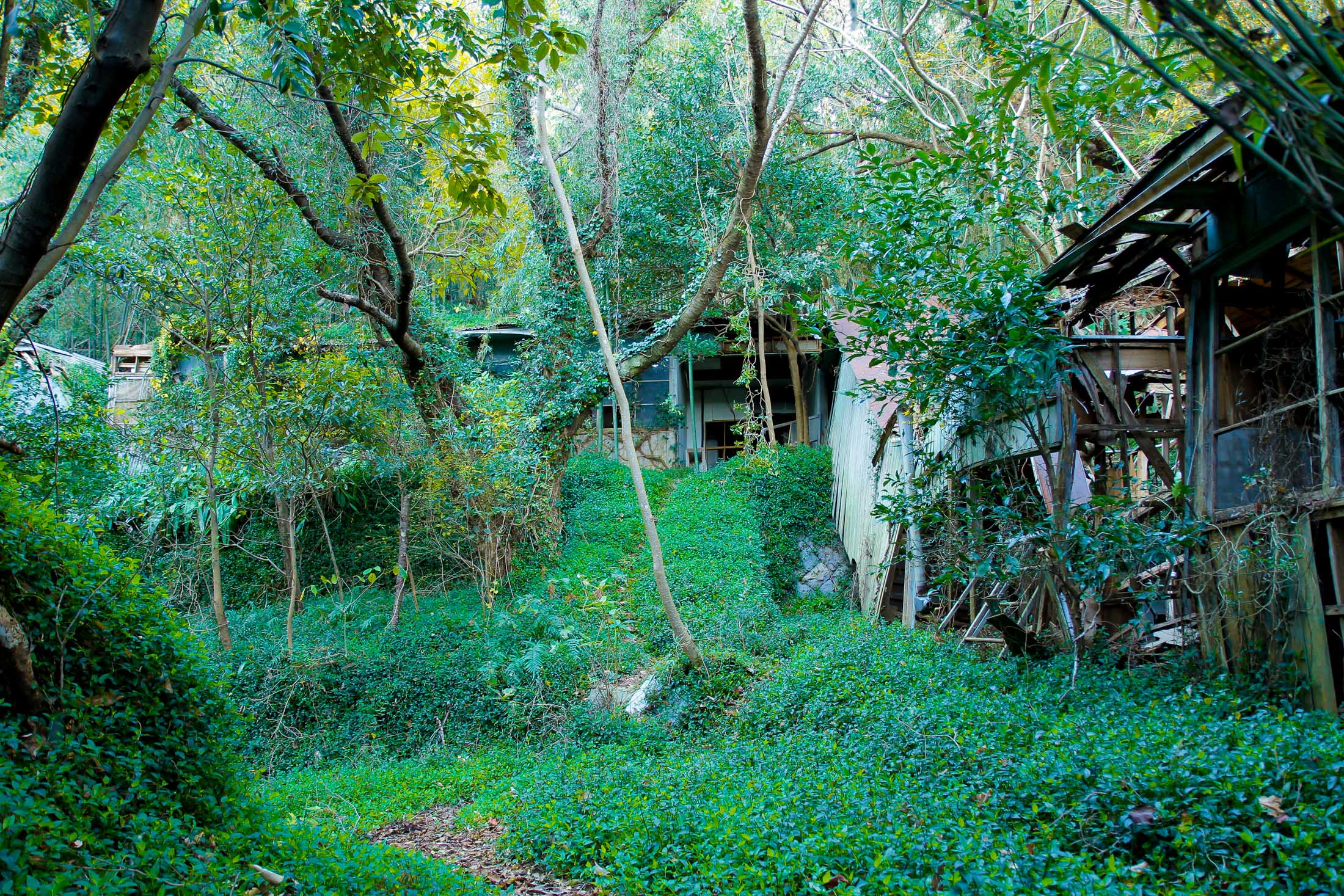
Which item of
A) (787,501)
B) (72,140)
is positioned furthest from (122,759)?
(787,501)

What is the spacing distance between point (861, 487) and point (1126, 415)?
5.85 metres

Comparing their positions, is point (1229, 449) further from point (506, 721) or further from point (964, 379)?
point (506, 721)

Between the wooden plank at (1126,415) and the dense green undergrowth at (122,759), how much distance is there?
5.77 m

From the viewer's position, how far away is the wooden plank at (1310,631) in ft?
14.8

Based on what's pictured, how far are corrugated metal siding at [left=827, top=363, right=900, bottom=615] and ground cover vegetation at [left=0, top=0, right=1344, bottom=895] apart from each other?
0.75 m

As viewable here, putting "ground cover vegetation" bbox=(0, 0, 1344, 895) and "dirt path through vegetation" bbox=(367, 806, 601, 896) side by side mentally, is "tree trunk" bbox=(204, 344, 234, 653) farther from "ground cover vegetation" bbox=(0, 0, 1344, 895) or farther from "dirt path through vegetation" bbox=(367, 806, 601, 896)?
"dirt path through vegetation" bbox=(367, 806, 601, 896)

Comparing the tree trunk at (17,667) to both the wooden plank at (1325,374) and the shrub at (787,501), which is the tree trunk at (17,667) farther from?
the shrub at (787,501)

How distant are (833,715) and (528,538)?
6890 millimetres

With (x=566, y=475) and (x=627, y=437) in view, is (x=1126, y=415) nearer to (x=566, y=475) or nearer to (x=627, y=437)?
(x=627, y=437)

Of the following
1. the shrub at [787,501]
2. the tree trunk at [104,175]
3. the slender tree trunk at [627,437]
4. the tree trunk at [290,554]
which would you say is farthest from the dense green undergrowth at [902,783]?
the shrub at [787,501]

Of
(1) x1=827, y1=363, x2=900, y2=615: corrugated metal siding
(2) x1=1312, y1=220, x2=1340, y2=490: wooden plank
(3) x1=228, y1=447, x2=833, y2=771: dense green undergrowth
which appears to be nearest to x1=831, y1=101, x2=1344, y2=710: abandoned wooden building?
(2) x1=1312, y1=220, x2=1340, y2=490: wooden plank

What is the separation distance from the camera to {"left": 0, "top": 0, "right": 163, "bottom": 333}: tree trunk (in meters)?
2.53

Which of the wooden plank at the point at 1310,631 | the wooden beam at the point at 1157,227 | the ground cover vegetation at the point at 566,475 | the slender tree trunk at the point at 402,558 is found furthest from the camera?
the slender tree trunk at the point at 402,558

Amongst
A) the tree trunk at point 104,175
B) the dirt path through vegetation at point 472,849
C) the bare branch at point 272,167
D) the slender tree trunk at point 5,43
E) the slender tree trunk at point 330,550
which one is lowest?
the dirt path through vegetation at point 472,849
